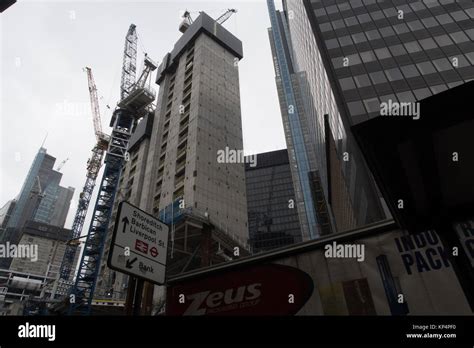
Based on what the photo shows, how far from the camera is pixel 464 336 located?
4.96 m

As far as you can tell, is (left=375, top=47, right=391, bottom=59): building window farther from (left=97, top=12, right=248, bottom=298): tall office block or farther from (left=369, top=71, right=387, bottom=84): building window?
(left=97, top=12, right=248, bottom=298): tall office block

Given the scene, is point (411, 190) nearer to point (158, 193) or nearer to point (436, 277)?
point (436, 277)

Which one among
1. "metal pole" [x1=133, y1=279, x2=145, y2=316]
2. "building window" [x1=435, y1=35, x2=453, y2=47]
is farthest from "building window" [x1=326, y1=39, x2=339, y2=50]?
"metal pole" [x1=133, y1=279, x2=145, y2=316]

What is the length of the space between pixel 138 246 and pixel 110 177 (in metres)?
72.2

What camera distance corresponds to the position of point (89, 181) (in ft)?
312

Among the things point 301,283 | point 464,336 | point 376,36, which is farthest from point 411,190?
point 376,36

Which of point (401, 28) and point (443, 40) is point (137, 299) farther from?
point (401, 28)

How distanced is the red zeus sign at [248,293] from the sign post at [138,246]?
467cm

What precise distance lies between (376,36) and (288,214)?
97.3m

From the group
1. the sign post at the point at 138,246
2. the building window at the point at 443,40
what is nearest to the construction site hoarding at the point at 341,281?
the sign post at the point at 138,246

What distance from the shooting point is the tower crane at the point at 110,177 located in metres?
56.4

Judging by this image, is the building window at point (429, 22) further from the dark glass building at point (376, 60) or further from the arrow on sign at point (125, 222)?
the arrow on sign at point (125, 222)

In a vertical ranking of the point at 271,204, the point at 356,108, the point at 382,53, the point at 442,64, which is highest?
the point at 271,204

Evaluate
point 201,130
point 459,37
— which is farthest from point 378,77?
point 201,130
